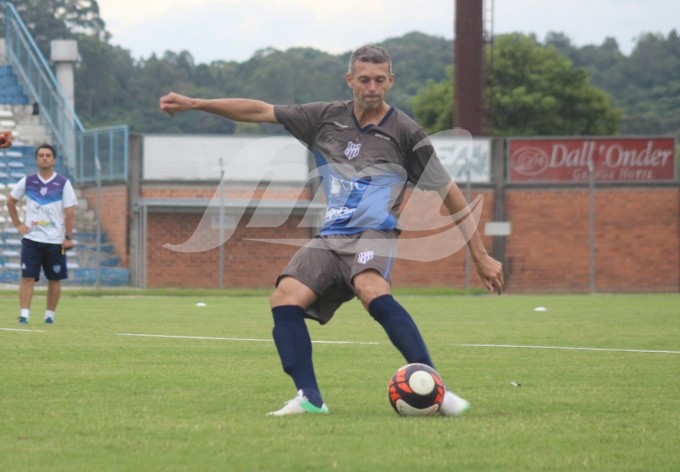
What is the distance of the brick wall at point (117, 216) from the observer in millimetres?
35500

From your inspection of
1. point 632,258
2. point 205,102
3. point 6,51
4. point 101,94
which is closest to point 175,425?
point 205,102

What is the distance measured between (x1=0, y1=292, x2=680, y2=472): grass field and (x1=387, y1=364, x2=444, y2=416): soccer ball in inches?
4.2

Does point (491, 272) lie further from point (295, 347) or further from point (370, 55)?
point (370, 55)

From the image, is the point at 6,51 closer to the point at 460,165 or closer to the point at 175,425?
the point at 460,165

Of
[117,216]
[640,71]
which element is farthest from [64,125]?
[640,71]

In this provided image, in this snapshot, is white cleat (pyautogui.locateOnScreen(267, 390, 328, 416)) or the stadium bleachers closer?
white cleat (pyautogui.locateOnScreen(267, 390, 328, 416))

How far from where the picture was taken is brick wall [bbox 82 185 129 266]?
35.5 metres

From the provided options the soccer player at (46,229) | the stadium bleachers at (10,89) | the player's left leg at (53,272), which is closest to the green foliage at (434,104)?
the stadium bleachers at (10,89)

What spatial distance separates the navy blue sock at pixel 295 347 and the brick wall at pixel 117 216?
92.2 ft

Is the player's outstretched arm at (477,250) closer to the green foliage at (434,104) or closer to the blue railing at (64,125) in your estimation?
the blue railing at (64,125)

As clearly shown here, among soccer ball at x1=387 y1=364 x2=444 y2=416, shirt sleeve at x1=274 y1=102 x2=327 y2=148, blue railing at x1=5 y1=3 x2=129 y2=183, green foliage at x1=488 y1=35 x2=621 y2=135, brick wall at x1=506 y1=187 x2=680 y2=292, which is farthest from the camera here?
green foliage at x1=488 y1=35 x2=621 y2=135

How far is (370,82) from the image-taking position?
7.65 meters

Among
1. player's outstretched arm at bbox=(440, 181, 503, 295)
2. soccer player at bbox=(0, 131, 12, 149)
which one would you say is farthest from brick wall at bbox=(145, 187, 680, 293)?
player's outstretched arm at bbox=(440, 181, 503, 295)

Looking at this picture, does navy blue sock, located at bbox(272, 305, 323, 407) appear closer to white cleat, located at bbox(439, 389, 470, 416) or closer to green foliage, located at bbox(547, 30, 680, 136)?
white cleat, located at bbox(439, 389, 470, 416)
